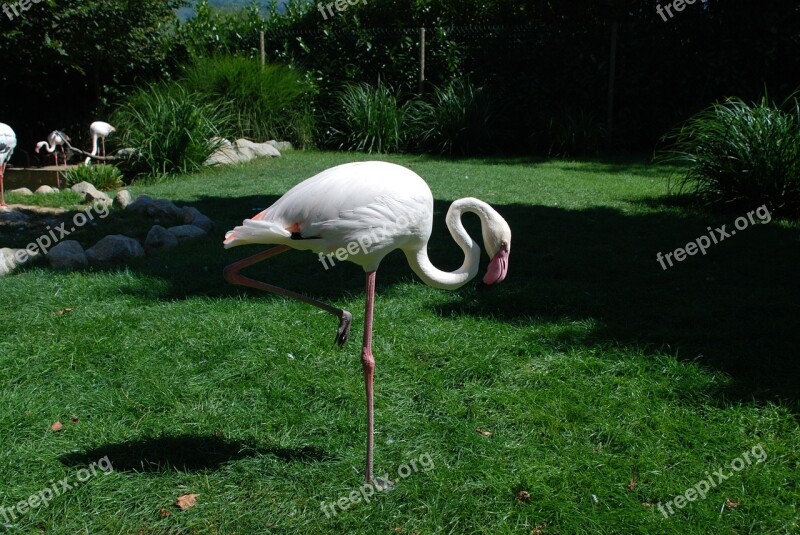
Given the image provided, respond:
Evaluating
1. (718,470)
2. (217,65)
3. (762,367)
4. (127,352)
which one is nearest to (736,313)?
(762,367)

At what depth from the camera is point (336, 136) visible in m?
13.2

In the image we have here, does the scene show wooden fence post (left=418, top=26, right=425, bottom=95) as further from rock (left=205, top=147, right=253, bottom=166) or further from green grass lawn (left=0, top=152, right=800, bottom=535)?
green grass lawn (left=0, top=152, right=800, bottom=535)

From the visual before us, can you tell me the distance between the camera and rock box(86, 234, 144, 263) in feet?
19.4

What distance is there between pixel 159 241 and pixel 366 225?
3.86 m

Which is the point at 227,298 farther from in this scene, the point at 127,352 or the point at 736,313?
the point at 736,313

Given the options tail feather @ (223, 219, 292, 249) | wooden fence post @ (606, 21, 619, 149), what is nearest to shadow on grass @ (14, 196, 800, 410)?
tail feather @ (223, 219, 292, 249)

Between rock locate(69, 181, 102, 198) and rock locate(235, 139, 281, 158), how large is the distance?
9.80 ft

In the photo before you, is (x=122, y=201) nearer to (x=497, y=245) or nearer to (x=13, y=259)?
(x=13, y=259)

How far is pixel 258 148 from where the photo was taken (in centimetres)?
1211

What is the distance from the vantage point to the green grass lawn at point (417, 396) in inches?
116

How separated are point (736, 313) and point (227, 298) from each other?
3.47m

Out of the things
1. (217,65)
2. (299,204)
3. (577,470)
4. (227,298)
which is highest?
(217,65)

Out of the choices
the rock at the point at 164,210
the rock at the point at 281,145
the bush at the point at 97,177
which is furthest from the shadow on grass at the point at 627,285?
the rock at the point at 281,145

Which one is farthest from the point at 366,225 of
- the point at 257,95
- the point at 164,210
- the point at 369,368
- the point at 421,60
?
the point at 421,60
